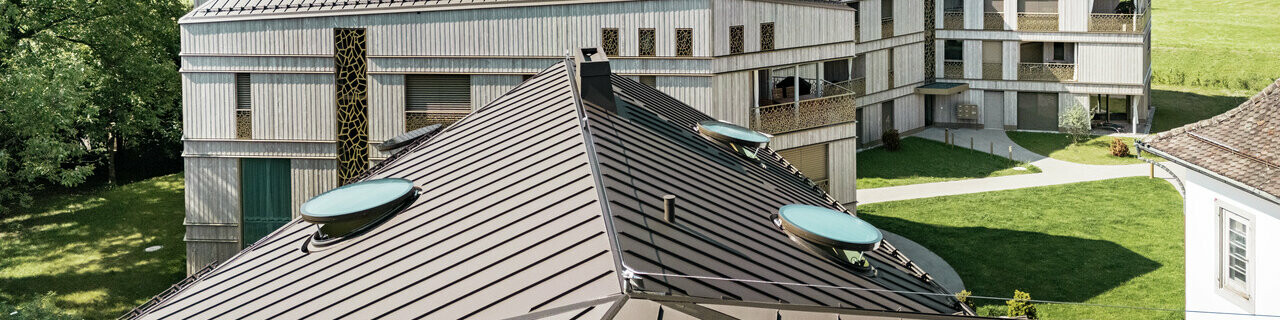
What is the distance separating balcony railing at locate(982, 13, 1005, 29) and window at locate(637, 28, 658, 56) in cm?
2553

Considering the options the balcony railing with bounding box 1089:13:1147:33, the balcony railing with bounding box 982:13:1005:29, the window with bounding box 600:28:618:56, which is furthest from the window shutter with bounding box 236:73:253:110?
the balcony railing with bounding box 1089:13:1147:33

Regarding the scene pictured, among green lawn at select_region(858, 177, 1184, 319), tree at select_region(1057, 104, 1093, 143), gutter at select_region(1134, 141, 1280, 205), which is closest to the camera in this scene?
gutter at select_region(1134, 141, 1280, 205)

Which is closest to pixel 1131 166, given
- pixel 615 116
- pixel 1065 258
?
pixel 1065 258

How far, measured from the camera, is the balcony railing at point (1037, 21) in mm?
47750

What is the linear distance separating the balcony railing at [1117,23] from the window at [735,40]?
2447 centimetres

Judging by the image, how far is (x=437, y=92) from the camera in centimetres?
2852

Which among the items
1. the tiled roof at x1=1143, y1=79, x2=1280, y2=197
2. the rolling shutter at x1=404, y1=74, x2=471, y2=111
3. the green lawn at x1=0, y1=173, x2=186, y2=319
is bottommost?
the green lawn at x1=0, y1=173, x2=186, y2=319

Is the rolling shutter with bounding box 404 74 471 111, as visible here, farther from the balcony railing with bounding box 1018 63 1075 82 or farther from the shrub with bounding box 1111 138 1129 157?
the balcony railing with bounding box 1018 63 1075 82

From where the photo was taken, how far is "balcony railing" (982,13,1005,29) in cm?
4872

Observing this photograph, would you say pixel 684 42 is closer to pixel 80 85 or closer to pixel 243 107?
pixel 243 107

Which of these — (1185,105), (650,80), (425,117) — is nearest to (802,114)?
(650,80)

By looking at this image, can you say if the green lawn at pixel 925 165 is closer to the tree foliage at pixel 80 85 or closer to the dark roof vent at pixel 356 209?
the tree foliage at pixel 80 85

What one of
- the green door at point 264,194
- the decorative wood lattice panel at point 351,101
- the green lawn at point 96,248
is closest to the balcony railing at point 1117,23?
the decorative wood lattice panel at point 351,101

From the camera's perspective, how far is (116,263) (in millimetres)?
33281
